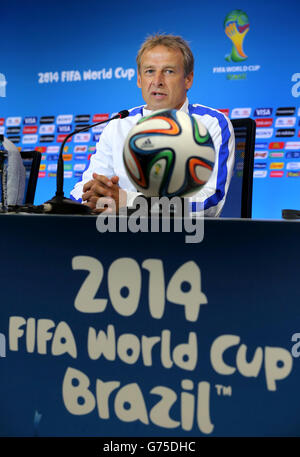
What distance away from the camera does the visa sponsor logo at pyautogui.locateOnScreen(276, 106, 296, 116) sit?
10.6 ft

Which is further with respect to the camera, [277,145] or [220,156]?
[277,145]

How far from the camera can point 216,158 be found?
4.33 feet

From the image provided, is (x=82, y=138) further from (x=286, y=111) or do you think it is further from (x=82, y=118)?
(x=286, y=111)

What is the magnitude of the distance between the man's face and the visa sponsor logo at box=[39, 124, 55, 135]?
2299mm

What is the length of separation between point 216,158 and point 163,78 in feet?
1.49

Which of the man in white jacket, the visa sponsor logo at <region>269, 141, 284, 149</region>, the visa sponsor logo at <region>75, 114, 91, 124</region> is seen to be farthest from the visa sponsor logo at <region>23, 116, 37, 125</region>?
the man in white jacket

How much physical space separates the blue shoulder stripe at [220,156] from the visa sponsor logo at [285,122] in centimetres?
185

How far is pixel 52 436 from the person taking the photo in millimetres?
569

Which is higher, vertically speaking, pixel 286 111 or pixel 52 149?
pixel 286 111

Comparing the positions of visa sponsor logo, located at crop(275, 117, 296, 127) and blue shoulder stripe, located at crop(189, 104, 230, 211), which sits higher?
visa sponsor logo, located at crop(275, 117, 296, 127)

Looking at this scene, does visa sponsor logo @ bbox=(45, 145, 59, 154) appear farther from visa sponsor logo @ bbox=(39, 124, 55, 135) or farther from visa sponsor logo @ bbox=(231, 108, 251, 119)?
visa sponsor logo @ bbox=(231, 108, 251, 119)

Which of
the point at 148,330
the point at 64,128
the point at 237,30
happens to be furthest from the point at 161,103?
the point at 64,128

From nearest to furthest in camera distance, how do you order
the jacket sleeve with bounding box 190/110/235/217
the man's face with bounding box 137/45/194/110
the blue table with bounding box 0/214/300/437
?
the blue table with bounding box 0/214/300/437 < the jacket sleeve with bounding box 190/110/235/217 < the man's face with bounding box 137/45/194/110

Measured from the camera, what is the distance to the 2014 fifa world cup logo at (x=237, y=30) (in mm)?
3256
